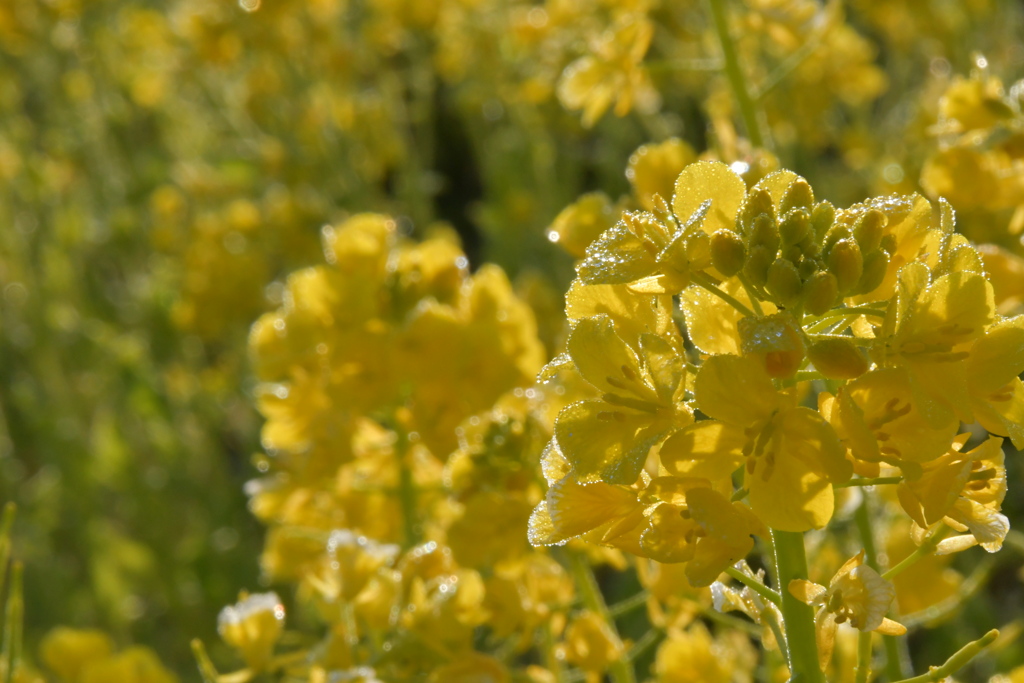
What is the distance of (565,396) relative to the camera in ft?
5.30

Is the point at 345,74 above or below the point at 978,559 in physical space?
above

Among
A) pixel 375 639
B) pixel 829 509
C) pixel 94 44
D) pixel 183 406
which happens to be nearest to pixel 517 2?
pixel 94 44

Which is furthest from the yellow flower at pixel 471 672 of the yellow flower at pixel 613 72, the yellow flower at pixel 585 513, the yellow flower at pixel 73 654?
the yellow flower at pixel 613 72

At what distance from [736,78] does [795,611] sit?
4.15ft

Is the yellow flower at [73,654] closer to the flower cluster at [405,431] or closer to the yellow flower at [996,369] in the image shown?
the flower cluster at [405,431]

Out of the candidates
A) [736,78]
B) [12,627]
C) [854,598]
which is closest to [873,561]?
[854,598]

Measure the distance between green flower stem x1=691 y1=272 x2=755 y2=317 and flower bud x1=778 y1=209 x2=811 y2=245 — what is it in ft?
0.25

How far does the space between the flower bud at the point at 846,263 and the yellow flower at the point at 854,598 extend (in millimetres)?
272

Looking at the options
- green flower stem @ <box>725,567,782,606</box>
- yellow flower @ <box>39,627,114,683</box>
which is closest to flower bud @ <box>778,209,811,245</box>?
green flower stem @ <box>725,567,782,606</box>

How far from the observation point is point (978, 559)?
350cm

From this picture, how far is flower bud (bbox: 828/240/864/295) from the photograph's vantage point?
3.44ft

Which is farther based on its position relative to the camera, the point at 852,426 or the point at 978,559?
the point at 978,559

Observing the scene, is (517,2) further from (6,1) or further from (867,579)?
(867,579)

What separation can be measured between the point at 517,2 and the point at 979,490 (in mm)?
4880
